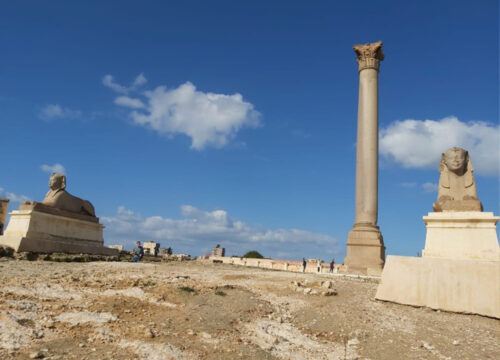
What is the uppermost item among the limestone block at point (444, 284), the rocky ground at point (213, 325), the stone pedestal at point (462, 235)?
the stone pedestal at point (462, 235)

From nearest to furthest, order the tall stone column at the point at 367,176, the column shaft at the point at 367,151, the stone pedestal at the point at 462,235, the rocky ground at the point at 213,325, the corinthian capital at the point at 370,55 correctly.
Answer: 1. the rocky ground at the point at 213,325
2. the stone pedestal at the point at 462,235
3. the tall stone column at the point at 367,176
4. the column shaft at the point at 367,151
5. the corinthian capital at the point at 370,55

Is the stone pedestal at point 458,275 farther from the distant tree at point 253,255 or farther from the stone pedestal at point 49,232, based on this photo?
the distant tree at point 253,255

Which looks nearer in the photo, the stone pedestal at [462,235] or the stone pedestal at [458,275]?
the stone pedestal at [458,275]

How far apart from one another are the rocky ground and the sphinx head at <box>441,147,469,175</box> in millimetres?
4614

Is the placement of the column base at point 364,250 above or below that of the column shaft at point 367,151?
below

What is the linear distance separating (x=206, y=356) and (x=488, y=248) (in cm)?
743

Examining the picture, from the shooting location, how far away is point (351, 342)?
520 cm

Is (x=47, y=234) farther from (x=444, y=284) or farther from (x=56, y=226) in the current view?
(x=444, y=284)

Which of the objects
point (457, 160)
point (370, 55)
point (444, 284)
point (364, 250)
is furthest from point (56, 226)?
point (370, 55)

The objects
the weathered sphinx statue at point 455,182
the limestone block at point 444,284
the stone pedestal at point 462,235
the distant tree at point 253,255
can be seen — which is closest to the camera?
the limestone block at point 444,284

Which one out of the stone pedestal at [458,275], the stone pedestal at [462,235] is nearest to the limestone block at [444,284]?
the stone pedestal at [458,275]

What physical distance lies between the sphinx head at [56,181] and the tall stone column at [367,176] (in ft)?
43.2

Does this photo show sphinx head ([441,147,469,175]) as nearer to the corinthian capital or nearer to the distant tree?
the corinthian capital

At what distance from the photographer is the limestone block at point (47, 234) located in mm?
14234
